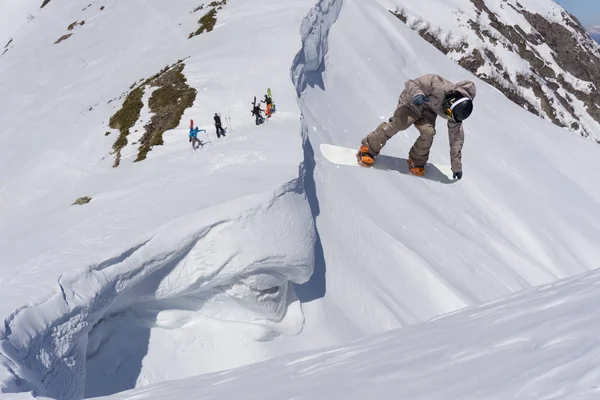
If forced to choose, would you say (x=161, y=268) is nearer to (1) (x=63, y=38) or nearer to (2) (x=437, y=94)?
(2) (x=437, y=94)

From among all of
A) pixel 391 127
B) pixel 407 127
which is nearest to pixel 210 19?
pixel 391 127

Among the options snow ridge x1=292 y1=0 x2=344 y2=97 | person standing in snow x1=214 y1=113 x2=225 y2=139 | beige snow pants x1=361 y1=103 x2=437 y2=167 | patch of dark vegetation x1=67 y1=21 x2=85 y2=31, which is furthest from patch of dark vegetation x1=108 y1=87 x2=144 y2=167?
patch of dark vegetation x1=67 y1=21 x2=85 y2=31

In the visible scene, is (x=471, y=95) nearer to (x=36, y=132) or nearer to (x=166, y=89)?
(x=166, y=89)

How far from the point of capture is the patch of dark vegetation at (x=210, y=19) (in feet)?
62.2

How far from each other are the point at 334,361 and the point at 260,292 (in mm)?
3394

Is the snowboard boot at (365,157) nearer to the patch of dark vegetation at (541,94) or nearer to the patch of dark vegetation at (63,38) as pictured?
the patch of dark vegetation at (63,38)

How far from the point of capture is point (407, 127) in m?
11.5

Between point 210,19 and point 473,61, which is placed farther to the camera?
point 473,61

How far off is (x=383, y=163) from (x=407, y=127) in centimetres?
156

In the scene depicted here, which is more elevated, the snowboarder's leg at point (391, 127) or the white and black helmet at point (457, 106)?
the white and black helmet at point (457, 106)

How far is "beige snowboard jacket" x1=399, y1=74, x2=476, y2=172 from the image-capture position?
33.7 feet

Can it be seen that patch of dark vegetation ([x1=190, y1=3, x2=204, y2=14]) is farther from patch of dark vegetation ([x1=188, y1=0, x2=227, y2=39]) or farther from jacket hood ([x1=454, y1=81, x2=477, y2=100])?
jacket hood ([x1=454, y1=81, x2=477, y2=100])

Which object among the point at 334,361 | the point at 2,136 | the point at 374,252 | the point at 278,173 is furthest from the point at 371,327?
the point at 2,136

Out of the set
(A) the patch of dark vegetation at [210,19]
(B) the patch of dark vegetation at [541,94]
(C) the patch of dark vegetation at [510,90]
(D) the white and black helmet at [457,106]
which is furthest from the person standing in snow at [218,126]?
(B) the patch of dark vegetation at [541,94]
